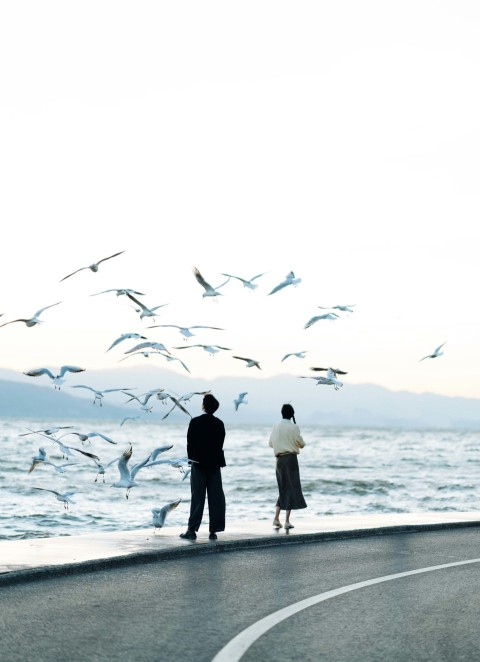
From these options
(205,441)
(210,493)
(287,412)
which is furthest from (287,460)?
(205,441)

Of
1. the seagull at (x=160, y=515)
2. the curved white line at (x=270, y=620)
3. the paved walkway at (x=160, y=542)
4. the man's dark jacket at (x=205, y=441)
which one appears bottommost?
Result: the curved white line at (x=270, y=620)

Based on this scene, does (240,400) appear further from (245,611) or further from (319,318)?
(245,611)

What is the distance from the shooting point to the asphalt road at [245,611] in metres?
7.20

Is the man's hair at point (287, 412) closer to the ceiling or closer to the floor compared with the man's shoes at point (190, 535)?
closer to the ceiling

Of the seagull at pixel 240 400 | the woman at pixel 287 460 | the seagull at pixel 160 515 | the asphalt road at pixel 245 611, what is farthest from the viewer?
the seagull at pixel 240 400

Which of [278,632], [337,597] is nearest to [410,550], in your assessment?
[337,597]

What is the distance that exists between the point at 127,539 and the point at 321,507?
66.5 feet

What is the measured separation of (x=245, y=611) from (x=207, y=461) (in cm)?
518

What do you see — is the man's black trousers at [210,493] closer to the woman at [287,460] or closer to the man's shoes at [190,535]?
the man's shoes at [190,535]

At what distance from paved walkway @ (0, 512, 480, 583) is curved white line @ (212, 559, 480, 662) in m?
2.54

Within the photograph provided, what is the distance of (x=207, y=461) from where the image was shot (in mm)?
13898

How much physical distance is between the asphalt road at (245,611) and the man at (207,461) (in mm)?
1102

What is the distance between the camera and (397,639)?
7.66 meters

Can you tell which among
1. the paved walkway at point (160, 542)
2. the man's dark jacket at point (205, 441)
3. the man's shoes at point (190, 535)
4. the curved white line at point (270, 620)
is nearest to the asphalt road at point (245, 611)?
the curved white line at point (270, 620)
